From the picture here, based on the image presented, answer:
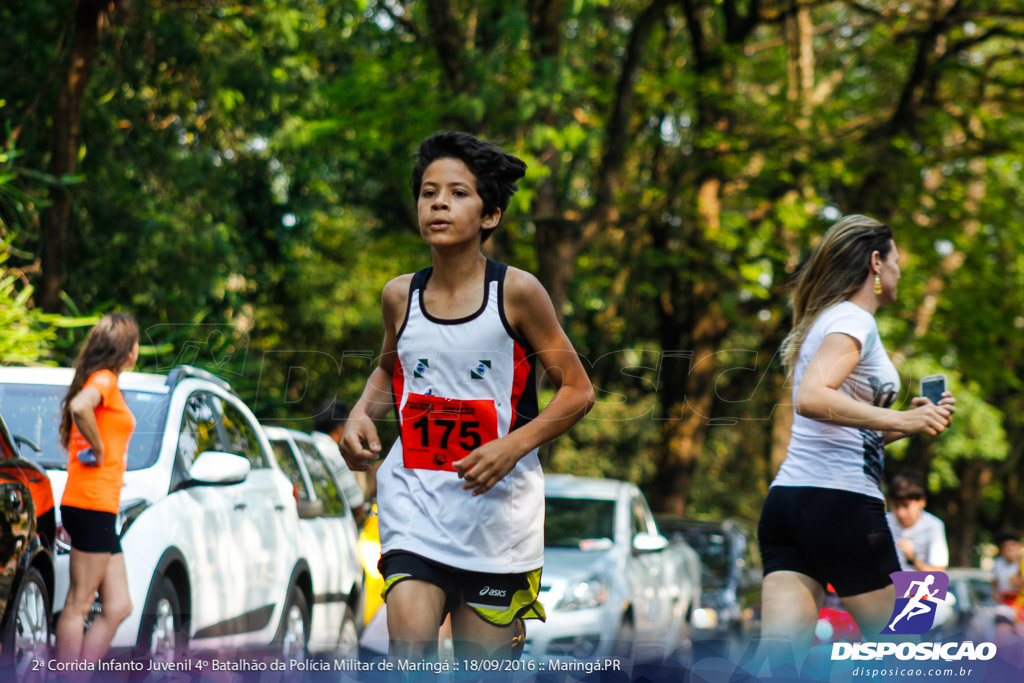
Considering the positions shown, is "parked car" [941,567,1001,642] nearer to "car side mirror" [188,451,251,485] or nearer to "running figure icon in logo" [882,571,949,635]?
"running figure icon in logo" [882,571,949,635]

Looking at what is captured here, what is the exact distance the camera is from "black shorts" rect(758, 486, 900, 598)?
3801mm

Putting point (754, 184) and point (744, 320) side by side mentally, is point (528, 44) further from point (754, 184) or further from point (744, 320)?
point (744, 320)

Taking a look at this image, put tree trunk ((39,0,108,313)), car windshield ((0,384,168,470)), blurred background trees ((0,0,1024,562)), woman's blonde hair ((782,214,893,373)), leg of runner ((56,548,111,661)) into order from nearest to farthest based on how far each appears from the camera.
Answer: woman's blonde hair ((782,214,893,373))
leg of runner ((56,548,111,661))
car windshield ((0,384,168,470))
tree trunk ((39,0,108,313))
blurred background trees ((0,0,1024,562))

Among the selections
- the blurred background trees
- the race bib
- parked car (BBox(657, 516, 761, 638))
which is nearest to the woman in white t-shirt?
the race bib

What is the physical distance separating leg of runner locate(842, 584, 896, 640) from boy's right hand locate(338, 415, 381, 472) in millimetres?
1671

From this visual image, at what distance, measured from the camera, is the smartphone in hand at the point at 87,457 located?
15.7 feet

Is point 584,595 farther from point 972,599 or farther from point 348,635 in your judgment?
point 972,599

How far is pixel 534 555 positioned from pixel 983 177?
53.6 feet

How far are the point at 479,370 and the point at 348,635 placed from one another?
17.2 ft

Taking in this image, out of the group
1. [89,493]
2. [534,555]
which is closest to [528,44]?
[89,493]

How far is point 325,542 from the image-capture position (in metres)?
7.66

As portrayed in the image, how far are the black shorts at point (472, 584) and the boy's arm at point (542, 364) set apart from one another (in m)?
0.30

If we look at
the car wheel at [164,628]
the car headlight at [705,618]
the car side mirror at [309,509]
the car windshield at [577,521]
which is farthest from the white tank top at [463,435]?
the car headlight at [705,618]

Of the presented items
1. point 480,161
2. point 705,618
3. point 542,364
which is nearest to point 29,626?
point 542,364
